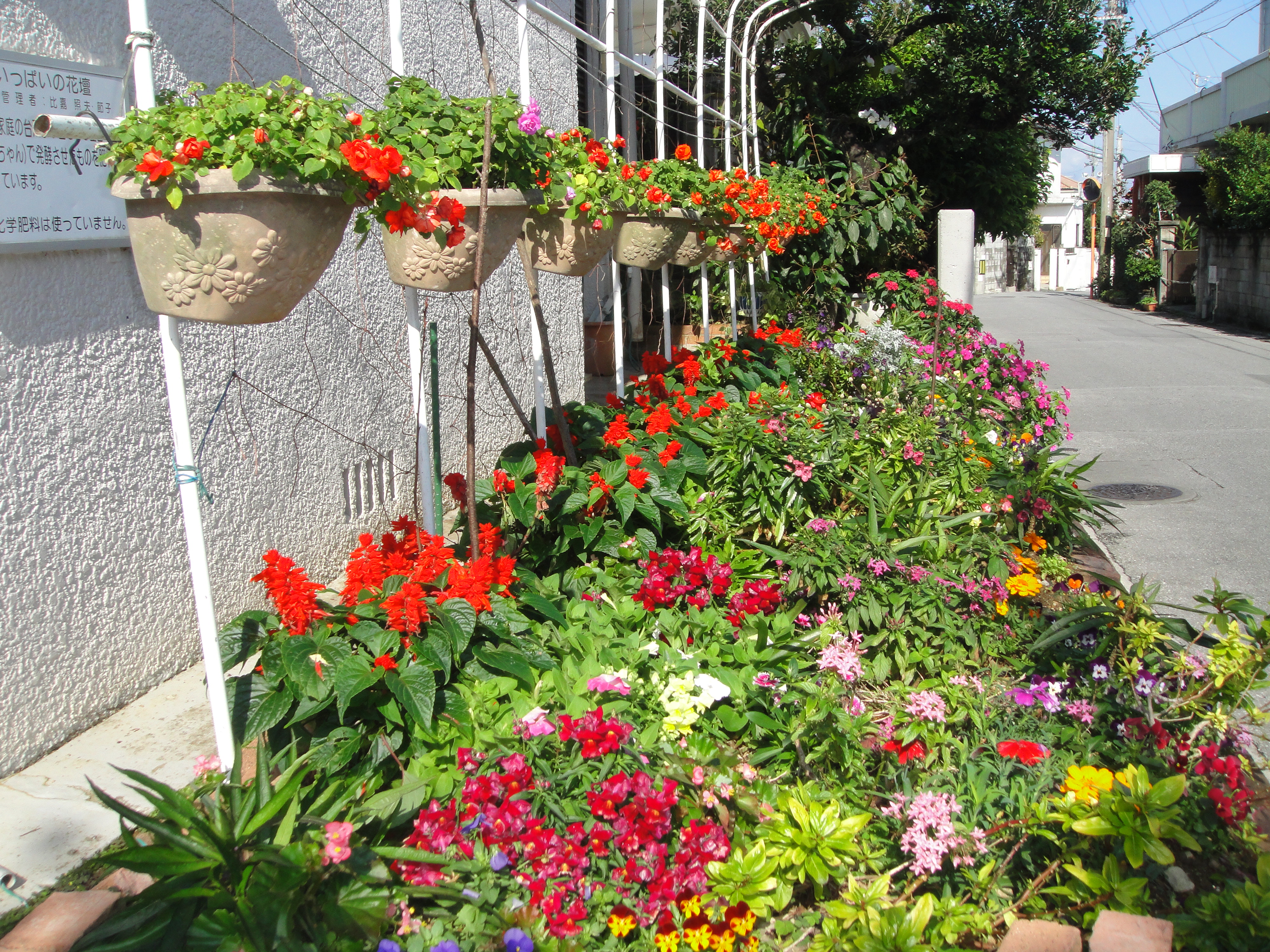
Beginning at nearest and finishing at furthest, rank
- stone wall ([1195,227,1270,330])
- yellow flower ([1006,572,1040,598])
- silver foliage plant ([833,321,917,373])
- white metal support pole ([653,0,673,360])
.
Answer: yellow flower ([1006,572,1040,598]), white metal support pole ([653,0,673,360]), silver foliage plant ([833,321,917,373]), stone wall ([1195,227,1270,330])

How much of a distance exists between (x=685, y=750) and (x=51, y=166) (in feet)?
7.46

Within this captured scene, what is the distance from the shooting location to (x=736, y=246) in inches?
194

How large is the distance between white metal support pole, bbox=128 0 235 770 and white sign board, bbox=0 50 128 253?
1.14ft

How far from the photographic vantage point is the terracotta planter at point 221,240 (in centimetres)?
181

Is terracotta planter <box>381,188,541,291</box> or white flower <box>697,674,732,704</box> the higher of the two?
terracotta planter <box>381,188,541,291</box>

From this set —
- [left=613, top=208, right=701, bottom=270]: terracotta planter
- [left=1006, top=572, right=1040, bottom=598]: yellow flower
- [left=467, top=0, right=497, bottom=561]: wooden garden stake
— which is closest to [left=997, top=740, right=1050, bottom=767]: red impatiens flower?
[left=1006, top=572, right=1040, bottom=598]: yellow flower

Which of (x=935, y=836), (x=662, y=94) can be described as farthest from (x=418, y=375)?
(x=662, y=94)

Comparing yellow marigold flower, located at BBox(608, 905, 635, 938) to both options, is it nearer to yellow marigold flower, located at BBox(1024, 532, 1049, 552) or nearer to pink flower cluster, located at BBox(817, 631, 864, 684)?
pink flower cluster, located at BBox(817, 631, 864, 684)

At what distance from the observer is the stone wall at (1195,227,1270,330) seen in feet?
53.1

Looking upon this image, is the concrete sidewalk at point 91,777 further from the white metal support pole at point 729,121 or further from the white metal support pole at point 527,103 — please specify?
the white metal support pole at point 729,121

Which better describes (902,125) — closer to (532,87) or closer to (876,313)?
(876,313)

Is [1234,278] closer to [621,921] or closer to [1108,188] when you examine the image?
[1108,188]

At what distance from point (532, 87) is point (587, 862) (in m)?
4.60

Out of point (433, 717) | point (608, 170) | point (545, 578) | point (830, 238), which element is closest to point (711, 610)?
point (545, 578)
